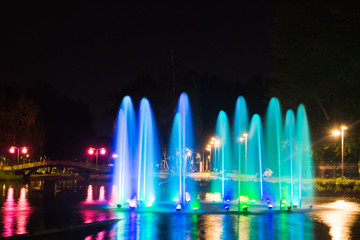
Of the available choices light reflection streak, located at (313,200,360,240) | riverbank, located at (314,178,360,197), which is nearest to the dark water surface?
light reflection streak, located at (313,200,360,240)

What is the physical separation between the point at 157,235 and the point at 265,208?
403 inches

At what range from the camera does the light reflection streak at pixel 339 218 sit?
15.5m

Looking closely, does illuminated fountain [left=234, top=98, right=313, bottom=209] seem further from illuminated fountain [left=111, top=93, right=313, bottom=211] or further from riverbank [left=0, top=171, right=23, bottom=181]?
riverbank [left=0, top=171, right=23, bottom=181]

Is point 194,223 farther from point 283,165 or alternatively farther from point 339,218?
point 283,165

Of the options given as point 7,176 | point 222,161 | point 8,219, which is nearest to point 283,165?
point 222,161

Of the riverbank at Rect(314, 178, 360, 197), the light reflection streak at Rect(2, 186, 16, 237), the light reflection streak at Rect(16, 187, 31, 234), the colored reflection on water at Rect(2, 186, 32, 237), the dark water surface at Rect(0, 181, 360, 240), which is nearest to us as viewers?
the light reflection streak at Rect(2, 186, 16, 237)

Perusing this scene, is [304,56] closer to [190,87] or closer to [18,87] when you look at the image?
[190,87]

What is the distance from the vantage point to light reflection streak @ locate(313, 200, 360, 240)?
15.5 m

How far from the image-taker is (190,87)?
210 ft

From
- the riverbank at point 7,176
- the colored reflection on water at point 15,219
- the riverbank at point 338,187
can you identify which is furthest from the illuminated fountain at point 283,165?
the riverbank at point 7,176

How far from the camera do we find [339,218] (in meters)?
19.5

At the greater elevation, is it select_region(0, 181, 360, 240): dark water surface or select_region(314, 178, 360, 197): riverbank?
select_region(314, 178, 360, 197): riverbank

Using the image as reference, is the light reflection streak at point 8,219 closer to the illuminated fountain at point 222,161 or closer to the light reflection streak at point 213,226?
the illuminated fountain at point 222,161

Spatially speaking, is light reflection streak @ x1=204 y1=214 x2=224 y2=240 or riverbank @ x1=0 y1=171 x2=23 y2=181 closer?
light reflection streak @ x1=204 y1=214 x2=224 y2=240
